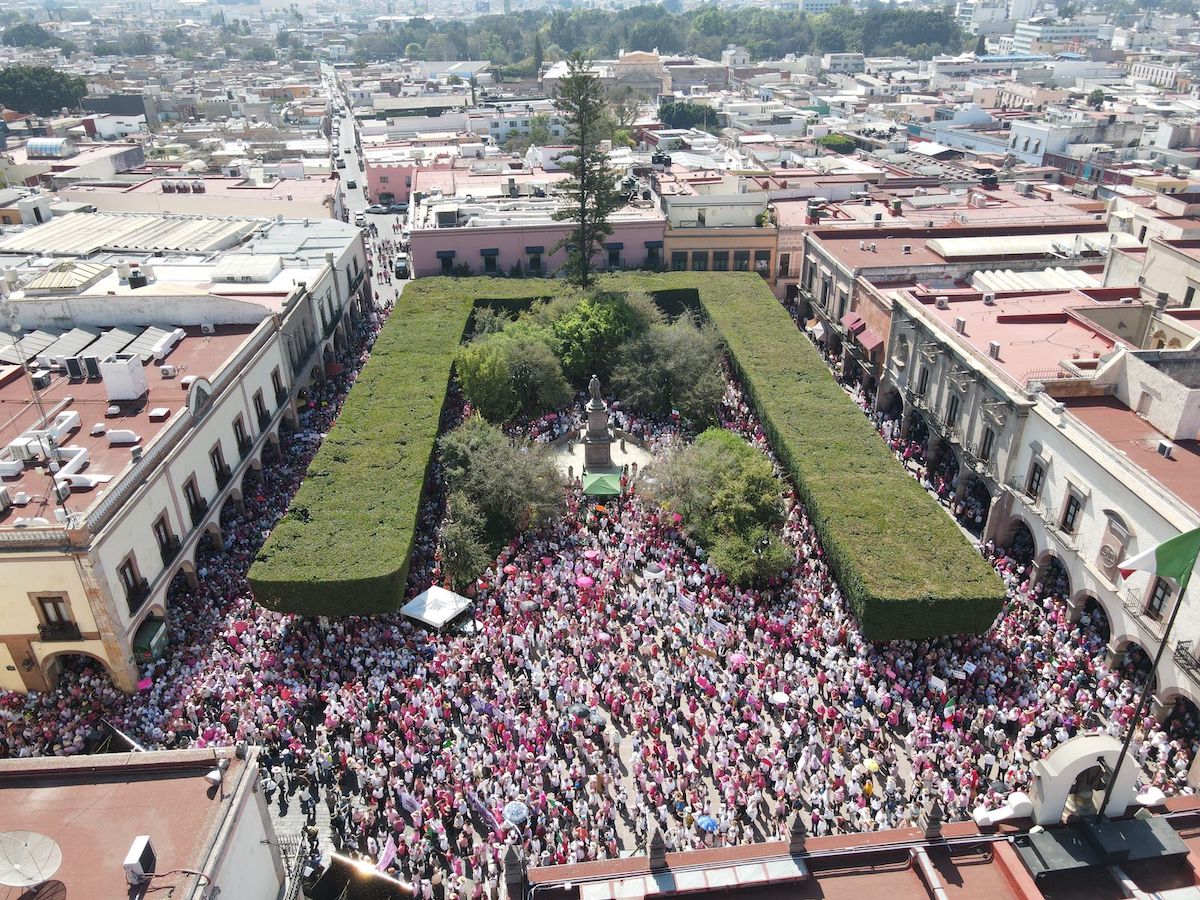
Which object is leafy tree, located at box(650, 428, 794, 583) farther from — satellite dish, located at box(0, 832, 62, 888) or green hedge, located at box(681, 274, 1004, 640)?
satellite dish, located at box(0, 832, 62, 888)

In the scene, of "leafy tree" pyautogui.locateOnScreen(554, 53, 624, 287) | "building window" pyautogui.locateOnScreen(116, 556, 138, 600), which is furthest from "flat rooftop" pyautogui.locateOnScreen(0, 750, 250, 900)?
"leafy tree" pyautogui.locateOnScreen(554, 53, 624, 287)

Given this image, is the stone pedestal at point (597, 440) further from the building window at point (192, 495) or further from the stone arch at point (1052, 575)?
the stone arch at point (1052, 575)

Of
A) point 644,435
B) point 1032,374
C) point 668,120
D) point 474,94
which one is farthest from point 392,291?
point 474,94

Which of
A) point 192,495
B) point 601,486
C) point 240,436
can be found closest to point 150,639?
point 192,495

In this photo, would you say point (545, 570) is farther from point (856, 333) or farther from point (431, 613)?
point (856, 333)

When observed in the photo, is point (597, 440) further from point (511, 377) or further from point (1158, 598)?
point (1158, 598)

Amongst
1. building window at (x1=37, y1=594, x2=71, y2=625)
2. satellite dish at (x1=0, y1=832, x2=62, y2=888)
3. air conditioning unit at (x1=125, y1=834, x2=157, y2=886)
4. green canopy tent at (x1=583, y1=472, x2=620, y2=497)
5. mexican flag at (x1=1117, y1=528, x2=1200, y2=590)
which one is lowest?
green canopy tent at (x1=583, y1=472, x2=620, y2=497)

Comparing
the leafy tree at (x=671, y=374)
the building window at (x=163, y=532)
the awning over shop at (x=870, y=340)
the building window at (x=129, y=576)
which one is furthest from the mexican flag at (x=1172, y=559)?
the building window at (x=163, y=532)
